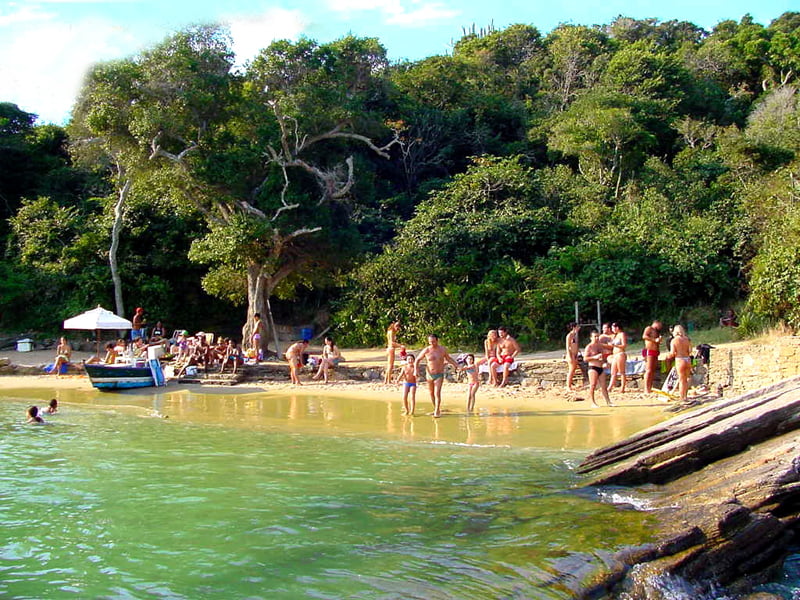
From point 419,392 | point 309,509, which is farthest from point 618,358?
point 309,509

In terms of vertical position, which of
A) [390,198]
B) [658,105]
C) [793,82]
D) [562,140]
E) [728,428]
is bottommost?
[728,428]

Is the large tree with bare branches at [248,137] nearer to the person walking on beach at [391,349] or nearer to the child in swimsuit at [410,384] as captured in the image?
the person walking on beach at [391,349]

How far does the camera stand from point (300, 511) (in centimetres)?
807

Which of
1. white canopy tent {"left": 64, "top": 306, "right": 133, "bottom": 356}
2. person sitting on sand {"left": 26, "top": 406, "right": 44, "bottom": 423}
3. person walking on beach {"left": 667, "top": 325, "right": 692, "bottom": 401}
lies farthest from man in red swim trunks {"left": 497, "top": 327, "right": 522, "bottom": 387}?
white canopy tent {"left": 64, "top": 306, "right": 133, "bottom": 356}

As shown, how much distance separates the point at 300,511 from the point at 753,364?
32.3 feet

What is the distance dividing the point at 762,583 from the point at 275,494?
526 cm

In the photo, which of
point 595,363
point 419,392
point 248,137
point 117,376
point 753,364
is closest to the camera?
point 595,363

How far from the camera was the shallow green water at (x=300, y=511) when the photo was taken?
20.7 ft

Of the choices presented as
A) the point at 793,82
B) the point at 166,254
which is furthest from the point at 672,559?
the point at 793,82

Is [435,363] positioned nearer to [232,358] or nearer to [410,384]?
[410,384]

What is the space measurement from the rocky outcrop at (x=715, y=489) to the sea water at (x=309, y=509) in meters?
0.39

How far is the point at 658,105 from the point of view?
30703mm

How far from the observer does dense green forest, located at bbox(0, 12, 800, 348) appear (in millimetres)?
20438

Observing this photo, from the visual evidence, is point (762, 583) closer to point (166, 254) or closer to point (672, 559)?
point (672, 559)
